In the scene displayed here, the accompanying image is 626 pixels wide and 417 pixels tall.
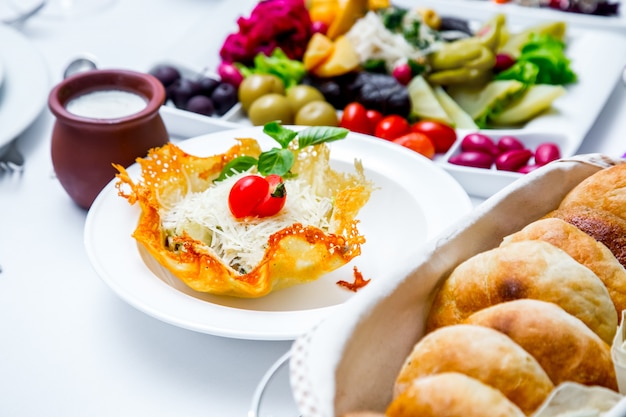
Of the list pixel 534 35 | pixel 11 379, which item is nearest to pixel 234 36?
pixel 534 35

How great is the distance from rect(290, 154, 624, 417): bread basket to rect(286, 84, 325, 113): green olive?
3.83ft

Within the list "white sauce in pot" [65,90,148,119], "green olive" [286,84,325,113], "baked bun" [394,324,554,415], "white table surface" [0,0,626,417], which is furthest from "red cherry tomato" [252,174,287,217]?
"green olive" [286,84,325,113]

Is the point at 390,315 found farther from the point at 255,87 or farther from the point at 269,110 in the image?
the point at 255,87

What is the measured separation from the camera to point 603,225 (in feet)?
3.38

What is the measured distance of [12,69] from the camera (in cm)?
217

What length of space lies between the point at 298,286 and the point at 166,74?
1.14 m

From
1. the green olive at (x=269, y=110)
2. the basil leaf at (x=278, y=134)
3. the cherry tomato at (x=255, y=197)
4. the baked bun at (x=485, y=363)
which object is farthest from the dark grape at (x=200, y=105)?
the baked bun at (x=485, y=363)

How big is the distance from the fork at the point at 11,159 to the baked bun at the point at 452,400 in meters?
1.47

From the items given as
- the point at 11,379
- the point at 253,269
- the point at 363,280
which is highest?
the point at 253,269

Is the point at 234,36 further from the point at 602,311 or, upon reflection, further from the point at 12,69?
the point at 602,311

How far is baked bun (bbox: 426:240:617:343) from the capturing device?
885mm

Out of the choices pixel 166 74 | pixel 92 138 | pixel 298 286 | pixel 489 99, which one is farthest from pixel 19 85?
pixel 489 99

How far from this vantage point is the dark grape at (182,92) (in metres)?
2.19

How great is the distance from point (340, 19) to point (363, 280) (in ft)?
4.36
